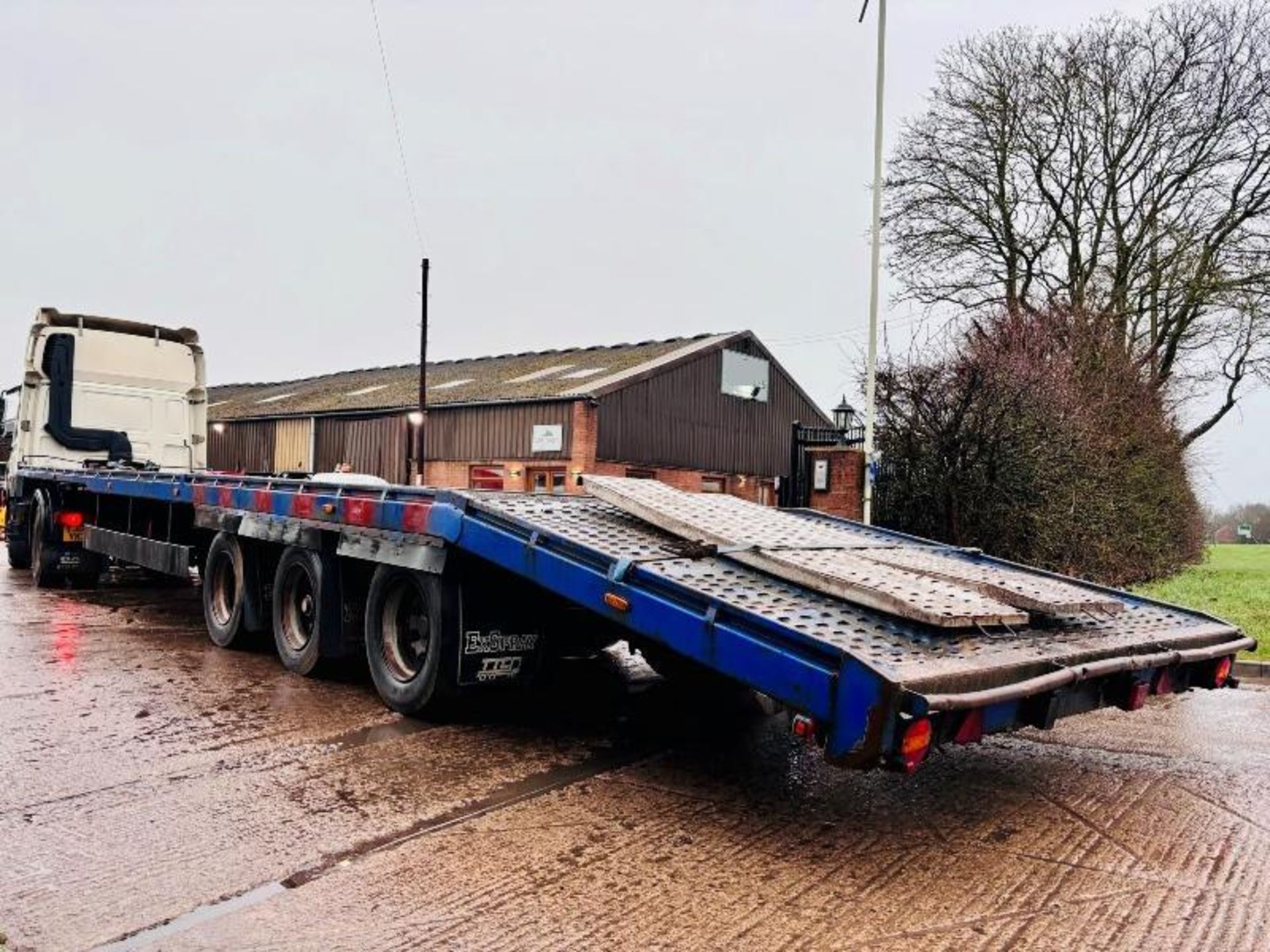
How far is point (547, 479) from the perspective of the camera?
24.7m

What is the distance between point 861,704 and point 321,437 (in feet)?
95.6

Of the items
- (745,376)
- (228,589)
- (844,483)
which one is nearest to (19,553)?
(228,589)

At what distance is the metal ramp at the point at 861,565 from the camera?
4.28 metres

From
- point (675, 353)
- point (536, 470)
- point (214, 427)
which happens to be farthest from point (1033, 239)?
point (214, 427)

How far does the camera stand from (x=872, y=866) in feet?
13.0

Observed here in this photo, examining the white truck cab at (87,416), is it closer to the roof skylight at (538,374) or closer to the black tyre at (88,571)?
the black tyre at (88,571)

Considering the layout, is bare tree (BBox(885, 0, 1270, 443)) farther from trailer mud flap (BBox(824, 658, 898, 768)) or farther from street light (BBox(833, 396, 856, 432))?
trailer mud flap (BBox(824, 658, 898, 768))

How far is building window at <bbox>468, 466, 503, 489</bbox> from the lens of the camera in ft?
84.7

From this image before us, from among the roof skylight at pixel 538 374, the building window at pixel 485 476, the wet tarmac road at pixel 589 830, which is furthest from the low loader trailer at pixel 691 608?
the roof skylight at pixel 538 374

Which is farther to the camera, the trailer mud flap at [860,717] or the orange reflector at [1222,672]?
the orange reflector at [1222,672]

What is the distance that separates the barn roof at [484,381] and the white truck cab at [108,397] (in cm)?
1120

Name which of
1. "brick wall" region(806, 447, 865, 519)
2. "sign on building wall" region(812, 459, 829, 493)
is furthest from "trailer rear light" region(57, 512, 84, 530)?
"sign on building wall" region(812, 459, 829, 493)

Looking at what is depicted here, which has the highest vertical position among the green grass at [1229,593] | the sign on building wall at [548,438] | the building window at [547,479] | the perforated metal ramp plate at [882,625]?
the sign on building wall at [548,438]

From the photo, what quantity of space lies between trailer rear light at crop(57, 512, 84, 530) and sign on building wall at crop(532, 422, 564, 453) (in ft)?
41.9
